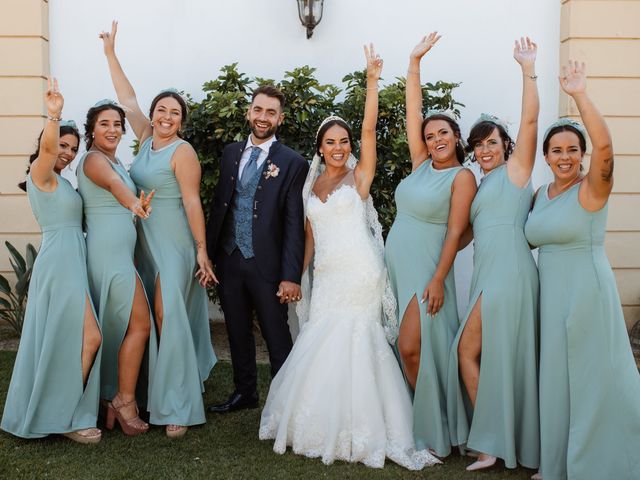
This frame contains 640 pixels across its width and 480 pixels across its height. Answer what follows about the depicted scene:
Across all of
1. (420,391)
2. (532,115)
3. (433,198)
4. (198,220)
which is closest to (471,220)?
(433,198)

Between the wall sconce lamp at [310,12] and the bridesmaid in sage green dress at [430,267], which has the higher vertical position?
the wall sconce lamp at [310,12]

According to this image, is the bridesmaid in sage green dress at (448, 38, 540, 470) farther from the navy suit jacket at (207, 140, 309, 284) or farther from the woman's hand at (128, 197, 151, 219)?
the woman's hand at (128, 197, 151, 219)

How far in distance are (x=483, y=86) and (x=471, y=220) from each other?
332cm

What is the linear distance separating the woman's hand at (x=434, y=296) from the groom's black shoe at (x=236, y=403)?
159cm

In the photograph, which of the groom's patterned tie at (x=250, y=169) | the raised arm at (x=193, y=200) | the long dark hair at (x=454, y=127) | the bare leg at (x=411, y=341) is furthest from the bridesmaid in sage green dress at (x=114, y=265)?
the long dark hair at (x=454, y=127)

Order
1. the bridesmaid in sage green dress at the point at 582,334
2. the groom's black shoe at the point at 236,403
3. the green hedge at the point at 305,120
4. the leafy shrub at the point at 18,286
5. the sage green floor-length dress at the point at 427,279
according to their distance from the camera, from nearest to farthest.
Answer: the bridesmaid in sage green dress at the point at 582,334
the sage green floor-length dress at the point at 427,279
the groom's black shoe at the point at 236,403
the green hedge at the point at 305,120
the leafy shrub at the point at 18,286

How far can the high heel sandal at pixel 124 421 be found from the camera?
439 cm

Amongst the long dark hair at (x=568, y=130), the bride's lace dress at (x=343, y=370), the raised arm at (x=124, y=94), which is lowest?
the bride's lace dress at (x=343, y=370)

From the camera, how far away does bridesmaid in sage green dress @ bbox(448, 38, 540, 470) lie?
→ 12.4 feet

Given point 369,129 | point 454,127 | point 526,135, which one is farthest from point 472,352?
point 369,129

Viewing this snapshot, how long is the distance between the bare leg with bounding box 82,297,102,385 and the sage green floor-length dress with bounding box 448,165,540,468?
7.16ft

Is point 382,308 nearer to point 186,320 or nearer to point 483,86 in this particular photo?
point 186,320

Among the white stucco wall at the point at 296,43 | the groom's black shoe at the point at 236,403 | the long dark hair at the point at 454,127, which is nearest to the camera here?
the long dark hair at the point at 454,127

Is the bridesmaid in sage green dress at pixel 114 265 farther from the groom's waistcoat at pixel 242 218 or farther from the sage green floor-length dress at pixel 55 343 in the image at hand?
the groom's waistcoat at pixel 242 218
